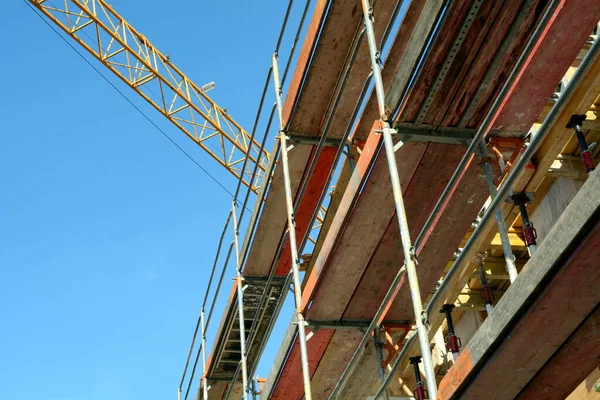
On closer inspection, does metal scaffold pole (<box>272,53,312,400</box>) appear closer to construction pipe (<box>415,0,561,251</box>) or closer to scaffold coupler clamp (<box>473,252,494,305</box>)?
scaffold coupler clamp (<box>473,252,494,305</box>)

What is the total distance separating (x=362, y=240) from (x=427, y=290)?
0.97 m

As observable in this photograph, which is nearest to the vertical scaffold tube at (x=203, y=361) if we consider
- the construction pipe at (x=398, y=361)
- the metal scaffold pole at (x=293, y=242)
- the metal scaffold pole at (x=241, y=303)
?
the metal scaffold pole at (x=241, y=303)

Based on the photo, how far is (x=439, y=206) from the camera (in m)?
7.53

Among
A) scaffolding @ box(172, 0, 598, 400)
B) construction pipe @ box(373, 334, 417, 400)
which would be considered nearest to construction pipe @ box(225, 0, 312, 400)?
scaffolding @ box(172, 0, 598, 400)

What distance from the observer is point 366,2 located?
9.16 metres

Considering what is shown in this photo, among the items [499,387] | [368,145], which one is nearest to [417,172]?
[368,145]

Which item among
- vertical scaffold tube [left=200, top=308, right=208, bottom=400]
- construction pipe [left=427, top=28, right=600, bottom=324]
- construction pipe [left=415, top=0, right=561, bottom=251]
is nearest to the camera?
construction pipe [left=427, top=28, right=600, bottom=324]

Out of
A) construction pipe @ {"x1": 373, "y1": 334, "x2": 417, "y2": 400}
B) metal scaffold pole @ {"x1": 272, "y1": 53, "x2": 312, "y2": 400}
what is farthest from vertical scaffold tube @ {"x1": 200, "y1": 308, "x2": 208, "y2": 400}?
construction pipe @ {"x1": 373, "y1": 334, "x2": 417, "y2": 400}

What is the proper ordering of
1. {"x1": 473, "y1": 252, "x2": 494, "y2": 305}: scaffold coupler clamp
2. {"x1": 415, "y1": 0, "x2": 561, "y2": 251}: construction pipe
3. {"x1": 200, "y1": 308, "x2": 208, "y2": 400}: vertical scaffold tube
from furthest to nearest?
{"x1": 200, "y1": 308, "x2": 208, "y2": 400}: vertical scaffold tube
{"x1": 473, "y1": 252, "x2": 494, "y2": 305}: scaffold coupler clamp
{"x1": 415, "y1": 0, "x2": 561, "y2": 251}: construction pipe

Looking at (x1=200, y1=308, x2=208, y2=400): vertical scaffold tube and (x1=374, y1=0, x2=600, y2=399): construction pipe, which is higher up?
(x1=200, y1=308, x2=208, y2=400): vertical scaffold tube

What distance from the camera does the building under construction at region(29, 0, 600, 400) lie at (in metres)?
6.50

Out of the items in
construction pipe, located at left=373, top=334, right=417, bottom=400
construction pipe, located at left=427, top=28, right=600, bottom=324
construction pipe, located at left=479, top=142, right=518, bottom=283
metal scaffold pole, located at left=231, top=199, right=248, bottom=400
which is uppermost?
metal scaffold pole, located at left=231, top=199, right=248, bottom=400

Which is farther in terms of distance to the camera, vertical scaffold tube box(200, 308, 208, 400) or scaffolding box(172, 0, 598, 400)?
vertical scaffold tube box(200, 308, 208, 400)

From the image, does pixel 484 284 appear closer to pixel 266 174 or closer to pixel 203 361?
pixel 266 174
